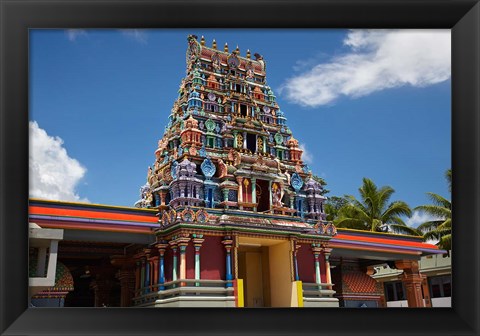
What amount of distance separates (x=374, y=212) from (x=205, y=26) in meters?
24.0

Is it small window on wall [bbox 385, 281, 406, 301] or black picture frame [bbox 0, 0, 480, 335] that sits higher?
black picture frame [bbox 0, 0, 480, 335]

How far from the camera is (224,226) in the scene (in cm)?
1758

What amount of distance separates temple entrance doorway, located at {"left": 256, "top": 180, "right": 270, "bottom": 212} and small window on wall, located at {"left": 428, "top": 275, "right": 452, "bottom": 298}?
43.5 feet

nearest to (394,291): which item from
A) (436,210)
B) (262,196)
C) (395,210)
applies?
(395,210)

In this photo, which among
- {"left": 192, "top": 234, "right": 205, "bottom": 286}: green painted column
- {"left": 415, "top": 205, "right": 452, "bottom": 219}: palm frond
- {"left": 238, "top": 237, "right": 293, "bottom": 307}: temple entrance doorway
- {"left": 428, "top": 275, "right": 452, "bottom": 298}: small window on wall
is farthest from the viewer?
{"left": 428, "top": 275, "right": 452, "bottom": 298}: small window on wall

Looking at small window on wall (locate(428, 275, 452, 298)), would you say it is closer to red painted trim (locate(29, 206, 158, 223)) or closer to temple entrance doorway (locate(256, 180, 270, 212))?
temple entrance doorway (locate(256, 180, 270, 212))

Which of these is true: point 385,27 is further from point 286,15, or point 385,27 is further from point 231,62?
point 231,62

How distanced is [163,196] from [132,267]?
3.11 meters

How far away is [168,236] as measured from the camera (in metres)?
17.5

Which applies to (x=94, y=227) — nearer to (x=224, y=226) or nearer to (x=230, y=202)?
(x=224, y=226)

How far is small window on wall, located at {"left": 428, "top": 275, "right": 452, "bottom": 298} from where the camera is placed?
2780 centimetres

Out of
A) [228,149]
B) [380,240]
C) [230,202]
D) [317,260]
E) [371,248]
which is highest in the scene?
[228,149]

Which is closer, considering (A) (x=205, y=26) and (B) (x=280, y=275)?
(A) (x=205, y=26)

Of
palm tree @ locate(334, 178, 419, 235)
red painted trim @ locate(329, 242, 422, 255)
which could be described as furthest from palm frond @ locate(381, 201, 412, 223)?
red painted trim @ locate(329, 242, 422, 255)
